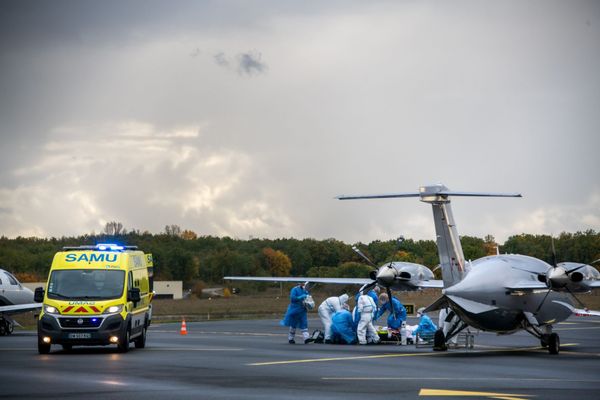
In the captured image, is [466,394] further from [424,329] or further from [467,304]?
[424,329]

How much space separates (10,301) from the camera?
41.2m

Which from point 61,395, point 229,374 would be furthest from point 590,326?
point 61,395

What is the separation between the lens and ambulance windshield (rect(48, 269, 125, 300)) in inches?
1108

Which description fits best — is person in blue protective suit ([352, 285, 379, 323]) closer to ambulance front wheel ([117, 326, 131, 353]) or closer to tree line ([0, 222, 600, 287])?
ambulance front wheel ([117, 326, 131, 353])

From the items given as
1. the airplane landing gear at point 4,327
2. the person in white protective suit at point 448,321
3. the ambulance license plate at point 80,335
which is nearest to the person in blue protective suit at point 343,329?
the person in white protective suit at point 448,321

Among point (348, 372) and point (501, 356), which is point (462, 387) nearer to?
point (348, 372)

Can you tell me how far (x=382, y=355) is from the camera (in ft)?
93.0

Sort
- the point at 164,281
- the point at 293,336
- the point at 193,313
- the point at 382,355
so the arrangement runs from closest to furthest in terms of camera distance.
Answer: the point at 382,355 → the point at 293,336 → the point at 193,313 → the point at 164,281

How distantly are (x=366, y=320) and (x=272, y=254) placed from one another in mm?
60806

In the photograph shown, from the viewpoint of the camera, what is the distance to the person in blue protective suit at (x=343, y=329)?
113 feet

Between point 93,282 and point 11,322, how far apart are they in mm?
13435

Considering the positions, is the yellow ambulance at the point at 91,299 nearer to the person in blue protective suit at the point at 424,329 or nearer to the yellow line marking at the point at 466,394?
the person in blue protective suit at the point at 424,329

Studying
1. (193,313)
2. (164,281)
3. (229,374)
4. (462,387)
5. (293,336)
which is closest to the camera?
(462,387)

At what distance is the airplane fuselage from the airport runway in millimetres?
972
